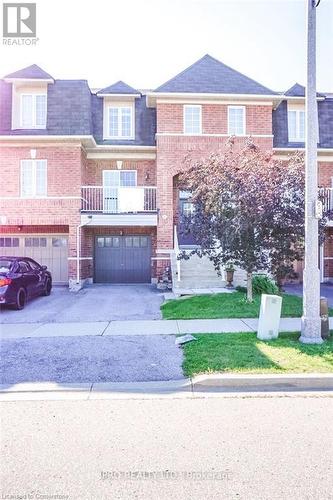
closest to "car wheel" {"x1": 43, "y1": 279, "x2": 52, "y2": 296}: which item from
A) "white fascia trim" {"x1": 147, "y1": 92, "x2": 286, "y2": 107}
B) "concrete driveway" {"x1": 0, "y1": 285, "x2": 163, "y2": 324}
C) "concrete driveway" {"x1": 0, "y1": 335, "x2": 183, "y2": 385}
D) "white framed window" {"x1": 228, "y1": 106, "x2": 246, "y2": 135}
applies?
"concrete driveway" {"x1": 0, "y1": 285, "x2": 163, "y2": 324}

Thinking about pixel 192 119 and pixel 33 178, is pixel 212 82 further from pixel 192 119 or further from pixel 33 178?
pixel 33 178

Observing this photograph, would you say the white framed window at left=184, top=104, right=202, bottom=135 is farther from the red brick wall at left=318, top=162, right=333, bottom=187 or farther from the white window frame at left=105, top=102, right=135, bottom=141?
the red brick wall at left=318, top=162, right=333, bottom=187

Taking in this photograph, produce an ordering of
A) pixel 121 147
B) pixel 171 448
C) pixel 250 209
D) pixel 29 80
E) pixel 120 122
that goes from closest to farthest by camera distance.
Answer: pixel 171 448, pixel 250 209, pixel 29 80, pixel 121 147, pixel 120 122

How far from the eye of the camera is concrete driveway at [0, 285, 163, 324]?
971 cm

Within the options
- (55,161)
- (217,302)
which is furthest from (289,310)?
(55,161)

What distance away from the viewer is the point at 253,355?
19.7 feet

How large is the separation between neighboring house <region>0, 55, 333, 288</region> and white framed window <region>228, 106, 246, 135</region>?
0.14 ft

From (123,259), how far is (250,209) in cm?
978

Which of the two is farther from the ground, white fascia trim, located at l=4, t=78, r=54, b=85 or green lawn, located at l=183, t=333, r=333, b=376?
white fascia trim, located at l=4, t=78, r=54, b=85

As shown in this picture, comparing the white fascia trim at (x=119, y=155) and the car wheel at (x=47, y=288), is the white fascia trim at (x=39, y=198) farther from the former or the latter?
the car wheel at (x=47, y=288)

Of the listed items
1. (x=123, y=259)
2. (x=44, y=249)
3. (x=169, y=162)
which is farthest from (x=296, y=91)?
(x=44, y=249)

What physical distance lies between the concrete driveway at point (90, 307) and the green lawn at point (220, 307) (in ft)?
1.80

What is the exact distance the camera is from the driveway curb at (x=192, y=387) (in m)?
4.98

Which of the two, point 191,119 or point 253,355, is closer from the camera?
point 253,355
